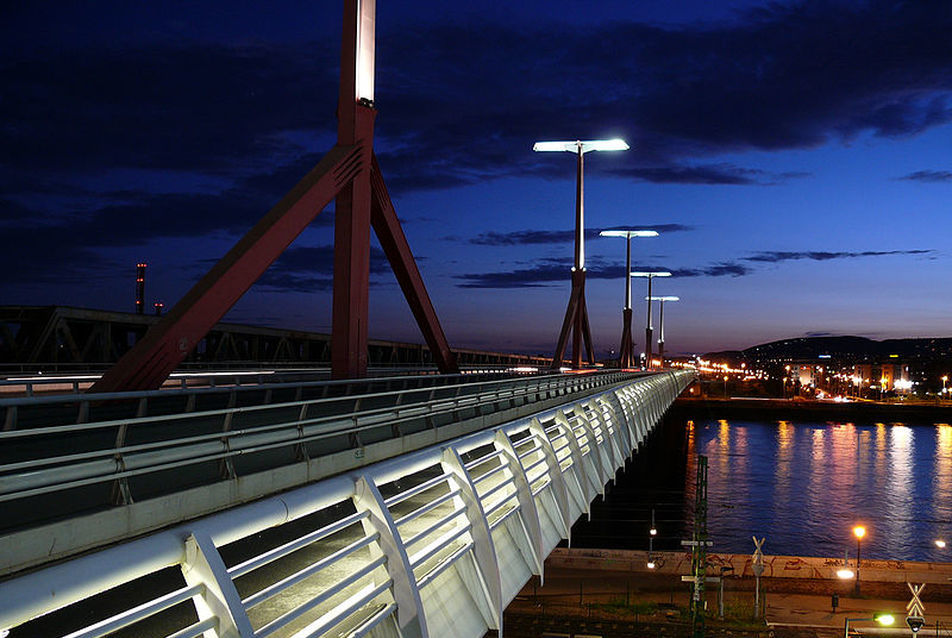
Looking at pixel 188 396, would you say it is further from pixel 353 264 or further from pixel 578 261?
pixel 578 261

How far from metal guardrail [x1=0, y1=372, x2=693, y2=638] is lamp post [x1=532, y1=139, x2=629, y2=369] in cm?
3719

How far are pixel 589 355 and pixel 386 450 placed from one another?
179 feet

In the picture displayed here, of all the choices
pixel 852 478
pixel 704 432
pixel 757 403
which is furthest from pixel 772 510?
pixel 757 403

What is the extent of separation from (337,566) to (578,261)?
154 ft

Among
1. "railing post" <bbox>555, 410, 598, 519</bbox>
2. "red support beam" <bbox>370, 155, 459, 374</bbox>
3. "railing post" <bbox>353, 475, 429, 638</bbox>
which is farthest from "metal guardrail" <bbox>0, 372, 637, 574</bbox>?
"red support beam" <bbox>370, 155, 459, 374</bbox>

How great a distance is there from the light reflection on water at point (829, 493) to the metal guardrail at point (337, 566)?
48.3m

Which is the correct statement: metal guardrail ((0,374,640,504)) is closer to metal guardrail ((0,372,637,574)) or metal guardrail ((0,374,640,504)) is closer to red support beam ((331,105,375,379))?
metal guardrail ((0,372,637,574))

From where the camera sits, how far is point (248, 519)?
157 inches

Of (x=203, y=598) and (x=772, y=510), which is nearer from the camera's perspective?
(x=203, y=598)

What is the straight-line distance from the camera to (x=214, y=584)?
3.65 meters

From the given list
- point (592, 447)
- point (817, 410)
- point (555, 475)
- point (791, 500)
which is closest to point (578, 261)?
point (791, 500)

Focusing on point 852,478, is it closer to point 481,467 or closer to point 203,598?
point 481,467

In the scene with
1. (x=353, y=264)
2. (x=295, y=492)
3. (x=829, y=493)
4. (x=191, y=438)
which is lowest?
(x=829, y=493)

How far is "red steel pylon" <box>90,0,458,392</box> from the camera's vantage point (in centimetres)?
1523
